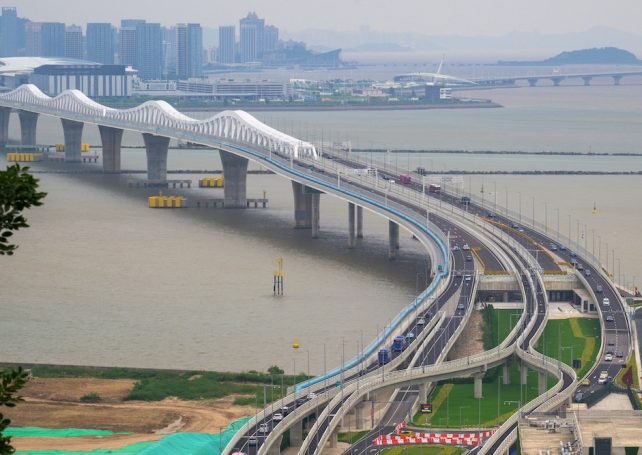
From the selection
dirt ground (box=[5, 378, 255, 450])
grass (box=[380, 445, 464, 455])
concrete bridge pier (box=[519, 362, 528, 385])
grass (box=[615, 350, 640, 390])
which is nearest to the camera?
grass (box=[380, 445, 464, 455])

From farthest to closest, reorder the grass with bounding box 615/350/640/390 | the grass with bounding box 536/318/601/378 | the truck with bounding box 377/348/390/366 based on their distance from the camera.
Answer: the grass with bounding box 536/318/601/378
the truck with bounding box 377/348/390/366
the grass with bounding box 615/350/640/390

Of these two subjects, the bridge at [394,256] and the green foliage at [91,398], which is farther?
the green foliage at [91,398]

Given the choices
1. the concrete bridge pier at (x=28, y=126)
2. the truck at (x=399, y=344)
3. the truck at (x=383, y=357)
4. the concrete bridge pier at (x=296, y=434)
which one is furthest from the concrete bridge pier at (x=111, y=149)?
the concrete bridge pier at (x=296, y=434)

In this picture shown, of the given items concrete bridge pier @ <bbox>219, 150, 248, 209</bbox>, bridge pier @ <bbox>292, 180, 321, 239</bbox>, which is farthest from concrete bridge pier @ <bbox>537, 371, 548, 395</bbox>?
concrete bridge pier @ <bbox>219, 150, 248, 209</bbox>

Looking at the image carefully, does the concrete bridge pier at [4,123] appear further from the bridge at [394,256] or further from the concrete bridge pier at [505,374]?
the concrete bridge pier at [505,374]

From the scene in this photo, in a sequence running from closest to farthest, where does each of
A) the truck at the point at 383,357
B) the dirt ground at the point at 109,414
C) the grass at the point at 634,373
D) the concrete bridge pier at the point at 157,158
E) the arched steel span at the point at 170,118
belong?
1. the dirt ground at the point at 109,414
2. the grass at the point at 634,373
3. the truck at the point at 383,357
4. the arched steel span at the point at 170,118
5. the concrete bridge pier at the point at 157,158

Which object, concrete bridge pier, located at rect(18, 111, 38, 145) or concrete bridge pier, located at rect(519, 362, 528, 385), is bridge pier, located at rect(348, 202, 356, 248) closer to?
concrete bridge pier, located at rect(519, 362, 528, 385)

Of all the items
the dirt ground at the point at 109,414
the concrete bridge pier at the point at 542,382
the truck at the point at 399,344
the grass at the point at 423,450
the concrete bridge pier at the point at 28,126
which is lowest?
the dirt ground at the point at 109,414
